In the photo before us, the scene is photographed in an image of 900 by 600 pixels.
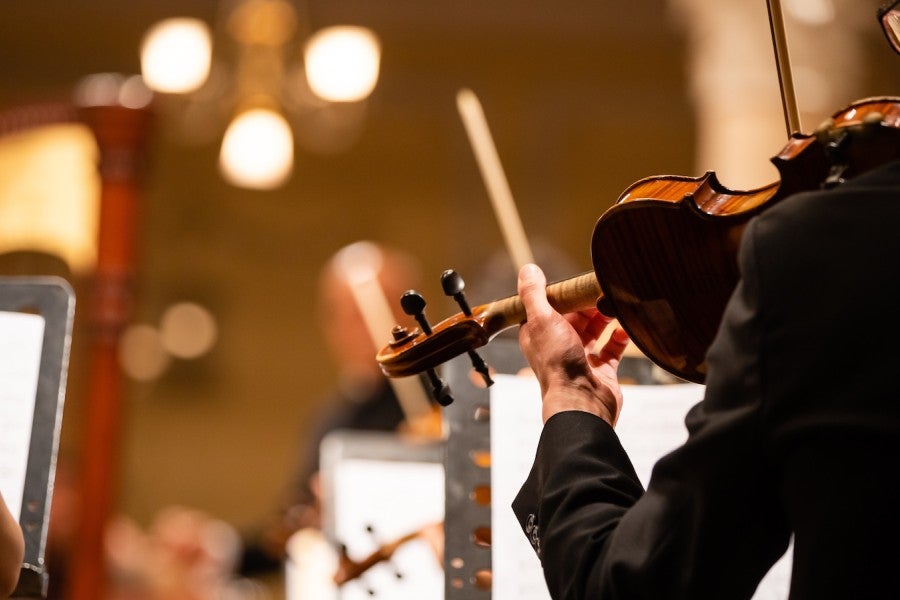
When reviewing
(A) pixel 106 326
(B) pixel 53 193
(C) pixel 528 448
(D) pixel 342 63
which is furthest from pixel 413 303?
(D) pixel 342 63

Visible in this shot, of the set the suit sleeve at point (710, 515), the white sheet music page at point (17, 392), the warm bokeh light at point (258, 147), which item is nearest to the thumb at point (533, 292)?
the suit sleeve at point (710, 515)

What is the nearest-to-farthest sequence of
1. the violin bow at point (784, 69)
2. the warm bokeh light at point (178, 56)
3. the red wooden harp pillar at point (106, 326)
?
the violin bow at point (784, 69)
the red wooden harp pillar at point (106, 326)
the warm bokeh light at point (178, 56)

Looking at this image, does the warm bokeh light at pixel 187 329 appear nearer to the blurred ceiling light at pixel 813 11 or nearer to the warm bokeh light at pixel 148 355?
the warm bokeh light at pixel 148 355

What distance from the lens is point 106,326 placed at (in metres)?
2.90

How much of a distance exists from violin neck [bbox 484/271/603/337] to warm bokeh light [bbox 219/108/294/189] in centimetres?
336

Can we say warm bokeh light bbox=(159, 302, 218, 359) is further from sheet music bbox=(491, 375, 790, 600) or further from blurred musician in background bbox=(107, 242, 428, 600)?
sheet music bbox=(491, 375, 790, 600)

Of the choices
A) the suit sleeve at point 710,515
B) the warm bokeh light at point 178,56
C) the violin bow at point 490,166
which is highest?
the warm bokeh light at point 178,56

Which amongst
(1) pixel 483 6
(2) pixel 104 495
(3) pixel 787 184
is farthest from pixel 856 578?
(1) pixel 483 6

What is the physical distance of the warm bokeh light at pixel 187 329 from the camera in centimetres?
793

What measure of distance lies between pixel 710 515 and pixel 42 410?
3.39 feet

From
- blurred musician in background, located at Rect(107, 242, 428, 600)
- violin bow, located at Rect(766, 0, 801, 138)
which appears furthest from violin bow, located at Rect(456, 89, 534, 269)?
blurred musician in background, located at Rect(107, 242, 428, 600)

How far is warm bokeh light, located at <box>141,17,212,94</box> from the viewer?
4.92 meters

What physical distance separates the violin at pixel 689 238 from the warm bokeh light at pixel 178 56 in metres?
3.75

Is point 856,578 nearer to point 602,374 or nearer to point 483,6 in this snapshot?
point 602,374
